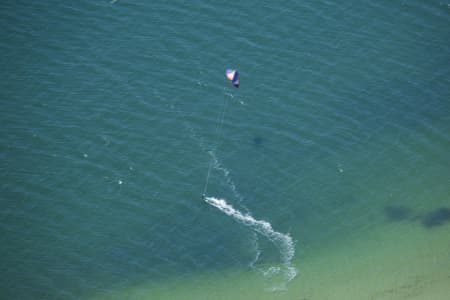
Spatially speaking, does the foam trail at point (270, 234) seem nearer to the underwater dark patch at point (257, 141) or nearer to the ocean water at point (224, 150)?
the ocean water at point (224, 150)

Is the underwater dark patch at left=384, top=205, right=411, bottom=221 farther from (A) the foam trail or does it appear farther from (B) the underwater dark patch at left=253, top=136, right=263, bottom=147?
(B) the underwater dark patch at left=253, top=136, right=263, bottom=147

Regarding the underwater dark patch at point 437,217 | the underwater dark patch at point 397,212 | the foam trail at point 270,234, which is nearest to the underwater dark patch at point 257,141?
the foam trail at point 270,234

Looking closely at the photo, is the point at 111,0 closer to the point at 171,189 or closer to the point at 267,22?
the point at 267,22

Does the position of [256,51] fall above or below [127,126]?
above

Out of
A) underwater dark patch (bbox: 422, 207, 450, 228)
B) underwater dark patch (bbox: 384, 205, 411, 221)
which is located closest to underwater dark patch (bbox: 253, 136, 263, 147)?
underwater dark patch (bbox: 384, 205, 411, 221)

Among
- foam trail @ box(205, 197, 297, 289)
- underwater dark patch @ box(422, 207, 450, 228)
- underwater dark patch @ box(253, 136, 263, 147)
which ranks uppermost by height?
underwater dark patch @ box(253, 136, 263, 147)

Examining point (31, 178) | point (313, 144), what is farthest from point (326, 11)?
point (31, 178)

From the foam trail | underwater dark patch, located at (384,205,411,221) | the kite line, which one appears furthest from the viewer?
the kite line

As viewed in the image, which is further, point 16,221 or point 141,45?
point 141,45

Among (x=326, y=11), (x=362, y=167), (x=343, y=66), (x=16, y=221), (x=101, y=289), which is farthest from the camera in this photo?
(x=326, y=11)
